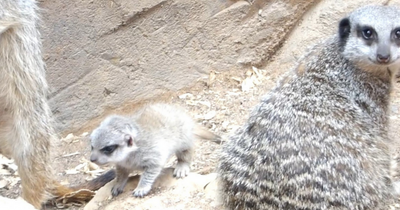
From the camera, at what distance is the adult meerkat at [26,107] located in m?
3.64

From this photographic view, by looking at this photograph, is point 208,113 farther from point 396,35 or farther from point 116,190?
point 396,35

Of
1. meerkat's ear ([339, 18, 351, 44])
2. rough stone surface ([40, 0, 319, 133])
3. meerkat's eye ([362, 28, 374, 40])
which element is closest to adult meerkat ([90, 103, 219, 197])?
meerkat's ear ([339, 18, 351, 44])

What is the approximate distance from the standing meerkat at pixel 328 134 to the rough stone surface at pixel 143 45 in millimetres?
1796

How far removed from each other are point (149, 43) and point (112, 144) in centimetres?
159

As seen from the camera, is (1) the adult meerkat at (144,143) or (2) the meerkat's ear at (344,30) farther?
(1) the adult meerkat at (144,143)

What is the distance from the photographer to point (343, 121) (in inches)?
107

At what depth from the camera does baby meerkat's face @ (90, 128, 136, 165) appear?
3.12 metres

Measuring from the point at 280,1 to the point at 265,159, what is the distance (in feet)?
7.11

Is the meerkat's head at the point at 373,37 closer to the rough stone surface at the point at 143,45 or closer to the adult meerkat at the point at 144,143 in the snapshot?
the adult meerkat at the point at 144,143

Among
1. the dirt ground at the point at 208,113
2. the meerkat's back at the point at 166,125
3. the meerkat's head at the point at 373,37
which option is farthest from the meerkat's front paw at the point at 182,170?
the meerkat's head at the point at 373,37

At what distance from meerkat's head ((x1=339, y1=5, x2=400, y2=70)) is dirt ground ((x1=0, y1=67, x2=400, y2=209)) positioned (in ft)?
3.86

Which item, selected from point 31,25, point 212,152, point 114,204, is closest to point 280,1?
point 212,152

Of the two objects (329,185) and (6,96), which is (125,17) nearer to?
(6,96)

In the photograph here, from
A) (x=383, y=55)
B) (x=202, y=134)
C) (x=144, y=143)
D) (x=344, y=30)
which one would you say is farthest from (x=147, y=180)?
(x=383, y=55)
